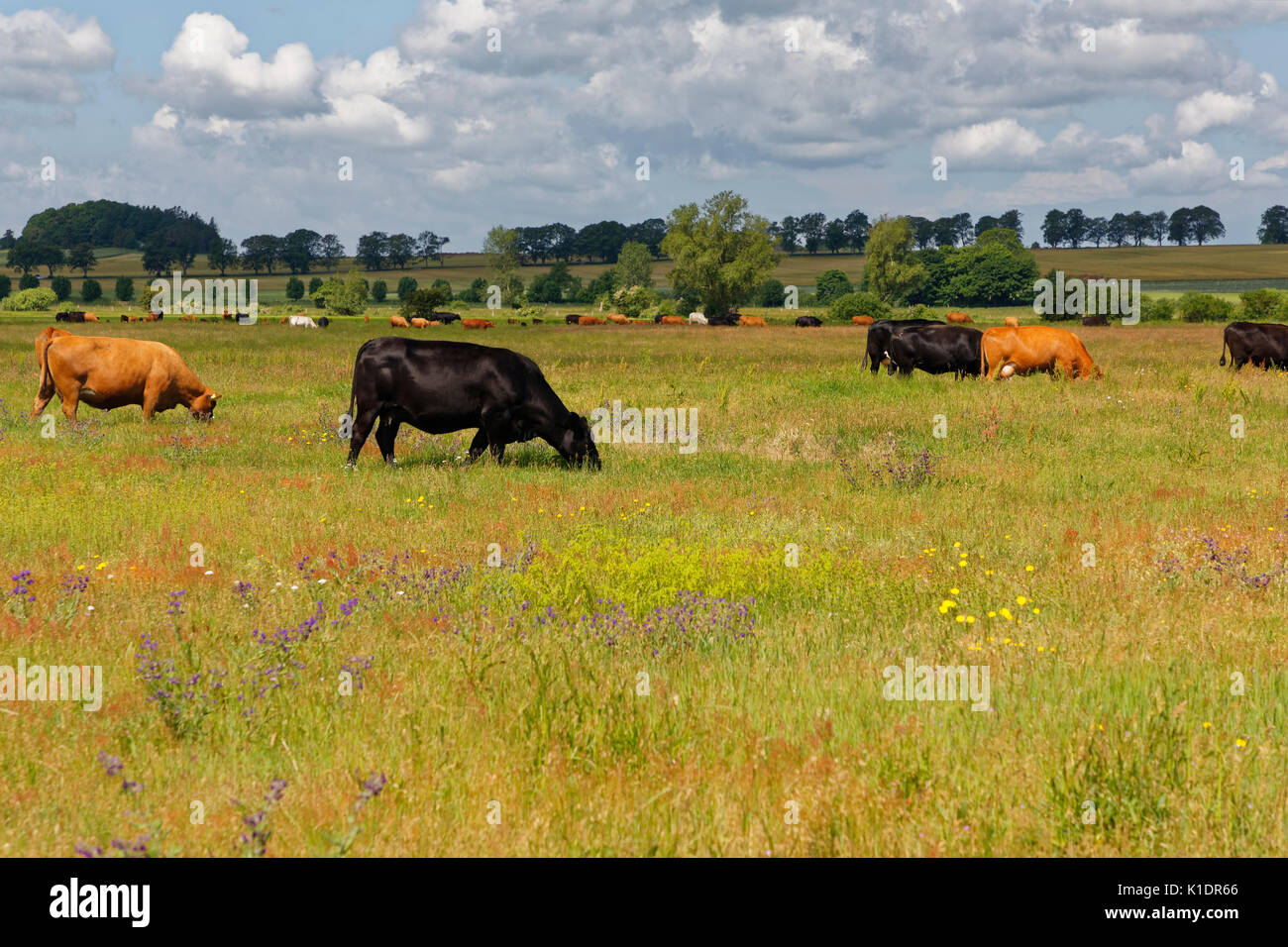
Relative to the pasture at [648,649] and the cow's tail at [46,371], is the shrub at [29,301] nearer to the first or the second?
the cow's tail at [46,371]

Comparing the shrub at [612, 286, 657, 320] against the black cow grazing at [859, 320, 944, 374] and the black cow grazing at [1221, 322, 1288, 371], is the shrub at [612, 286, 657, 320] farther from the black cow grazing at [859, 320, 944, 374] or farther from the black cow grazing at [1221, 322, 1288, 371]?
the black cow grazing at [1221, 322, 1288, 371]

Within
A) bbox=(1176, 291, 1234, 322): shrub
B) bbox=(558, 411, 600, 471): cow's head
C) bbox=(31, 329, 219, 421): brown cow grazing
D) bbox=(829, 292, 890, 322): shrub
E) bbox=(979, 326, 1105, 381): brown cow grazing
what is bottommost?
bbox=(558, 411, 600, 471): cow's head

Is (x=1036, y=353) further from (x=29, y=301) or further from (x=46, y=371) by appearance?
(x=29, y=301)

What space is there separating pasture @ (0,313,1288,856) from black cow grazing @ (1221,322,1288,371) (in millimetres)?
16461

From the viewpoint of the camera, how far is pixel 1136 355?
113 ft

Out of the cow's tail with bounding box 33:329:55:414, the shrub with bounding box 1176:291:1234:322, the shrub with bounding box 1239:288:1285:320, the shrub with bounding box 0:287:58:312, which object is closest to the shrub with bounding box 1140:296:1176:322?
the shrub with bounding box 1176:291:1234:322

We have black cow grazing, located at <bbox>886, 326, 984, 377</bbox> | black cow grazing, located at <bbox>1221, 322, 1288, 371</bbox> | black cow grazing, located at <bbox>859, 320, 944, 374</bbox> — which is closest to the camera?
black cow grazing, located at <bbox>886, 326, 984, 377</bbox>

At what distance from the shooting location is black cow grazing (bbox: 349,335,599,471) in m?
14.5

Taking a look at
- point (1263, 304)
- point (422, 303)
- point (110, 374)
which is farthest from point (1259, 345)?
point (422, 303)

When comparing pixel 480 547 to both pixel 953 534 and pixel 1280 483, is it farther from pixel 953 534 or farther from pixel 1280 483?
pixel 1280 483

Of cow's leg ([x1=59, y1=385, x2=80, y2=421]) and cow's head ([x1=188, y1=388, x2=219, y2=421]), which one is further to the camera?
cow's head ([x1=188, y1=388, x2=219, y2=421])

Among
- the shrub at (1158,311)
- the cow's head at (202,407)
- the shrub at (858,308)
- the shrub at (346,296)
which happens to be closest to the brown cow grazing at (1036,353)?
the cow's head at (202,407)

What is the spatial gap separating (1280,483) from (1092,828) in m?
10.5

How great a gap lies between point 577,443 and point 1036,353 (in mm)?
16277
